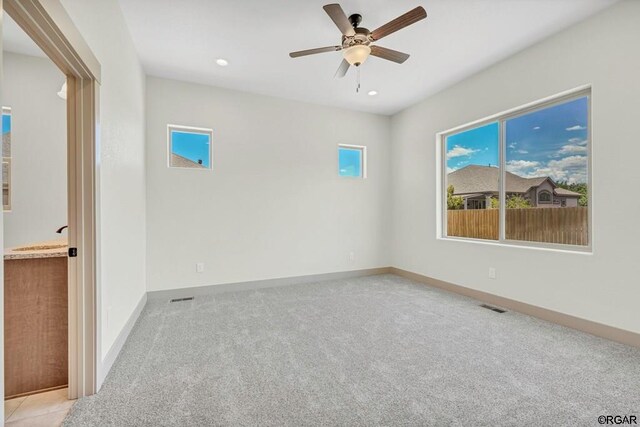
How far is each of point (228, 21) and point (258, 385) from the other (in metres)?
3.09

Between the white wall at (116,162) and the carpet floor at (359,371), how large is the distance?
441mm

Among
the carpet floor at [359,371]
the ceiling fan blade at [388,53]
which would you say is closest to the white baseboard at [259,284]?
the carpet floor at [359,371]

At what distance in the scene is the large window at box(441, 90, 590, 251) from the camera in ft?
9.62

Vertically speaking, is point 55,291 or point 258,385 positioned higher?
point 55,291

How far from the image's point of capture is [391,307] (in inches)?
136

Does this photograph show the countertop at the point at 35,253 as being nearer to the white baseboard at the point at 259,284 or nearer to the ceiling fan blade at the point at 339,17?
the white baseboard at the point at 259,284

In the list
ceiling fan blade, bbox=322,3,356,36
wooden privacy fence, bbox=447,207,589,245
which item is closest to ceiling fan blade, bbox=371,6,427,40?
ceiling fan blade, bbox=322,3,356,36

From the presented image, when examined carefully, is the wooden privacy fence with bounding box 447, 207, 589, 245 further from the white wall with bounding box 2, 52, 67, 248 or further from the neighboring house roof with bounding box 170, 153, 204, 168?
the white wall with bounding box 2, 52, 67, 248

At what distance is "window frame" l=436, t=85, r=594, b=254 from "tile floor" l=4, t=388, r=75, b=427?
427cm

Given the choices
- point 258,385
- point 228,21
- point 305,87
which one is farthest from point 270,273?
point 228,21

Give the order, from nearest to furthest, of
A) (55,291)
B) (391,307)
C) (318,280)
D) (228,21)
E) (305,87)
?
(55,291), (228,21), (391,307), (305,87), (318,280)

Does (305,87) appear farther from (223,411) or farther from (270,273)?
(223,411)

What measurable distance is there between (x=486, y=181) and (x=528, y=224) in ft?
2.61

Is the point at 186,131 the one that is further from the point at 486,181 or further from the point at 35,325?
the point at 486,181
